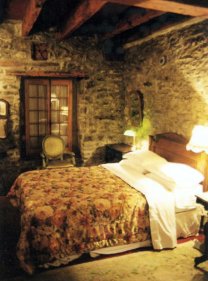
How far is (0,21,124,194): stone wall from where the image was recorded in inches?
221

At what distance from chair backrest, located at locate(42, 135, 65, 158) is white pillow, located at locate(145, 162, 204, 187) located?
2.33 metres

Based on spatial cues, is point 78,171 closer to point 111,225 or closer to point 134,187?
point 134,187

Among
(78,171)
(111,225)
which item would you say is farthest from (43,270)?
(78,171)

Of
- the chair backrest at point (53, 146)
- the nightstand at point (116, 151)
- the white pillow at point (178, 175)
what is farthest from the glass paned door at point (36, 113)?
the white pillow at point (178, 175)

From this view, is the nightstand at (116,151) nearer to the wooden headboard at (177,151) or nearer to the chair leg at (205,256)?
the wooden headboard at (177,151)

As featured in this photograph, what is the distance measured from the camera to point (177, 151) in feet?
14.9

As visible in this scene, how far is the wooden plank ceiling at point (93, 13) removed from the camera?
309 centimetres

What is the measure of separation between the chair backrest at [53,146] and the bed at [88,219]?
1.62 m

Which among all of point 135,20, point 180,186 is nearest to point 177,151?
point 180,186

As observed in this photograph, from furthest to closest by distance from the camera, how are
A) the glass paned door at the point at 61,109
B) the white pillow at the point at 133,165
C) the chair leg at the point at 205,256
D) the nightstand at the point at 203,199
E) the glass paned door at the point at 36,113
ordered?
the glass paned door at the point at 61,109, the glass paned door at the point at 36,113, the white pillow at the point at 133,165, the nightstand at the point at 203,199, the chair leg at the point at 205,256

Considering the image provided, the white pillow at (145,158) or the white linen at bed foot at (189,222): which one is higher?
the white pillow at (145,158)

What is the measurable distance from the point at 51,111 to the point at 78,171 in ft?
6.61

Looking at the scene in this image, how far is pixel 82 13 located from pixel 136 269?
3.29m

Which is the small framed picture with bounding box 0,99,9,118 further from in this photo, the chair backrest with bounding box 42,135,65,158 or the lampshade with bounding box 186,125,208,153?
the lampshade with bounding box 186,125,208,153
